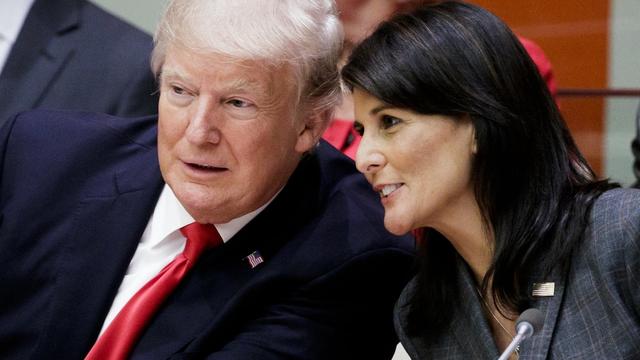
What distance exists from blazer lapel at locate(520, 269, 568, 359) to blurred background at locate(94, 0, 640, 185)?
2.26 meters

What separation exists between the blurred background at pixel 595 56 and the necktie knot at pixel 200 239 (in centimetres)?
212

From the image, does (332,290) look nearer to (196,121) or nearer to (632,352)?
(196,121)

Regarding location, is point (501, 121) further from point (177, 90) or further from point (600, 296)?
point (177, 90)

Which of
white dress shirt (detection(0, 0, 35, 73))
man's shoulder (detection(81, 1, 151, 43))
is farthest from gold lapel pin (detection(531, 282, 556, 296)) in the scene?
white dress shirt (detection(0, 0, 35, 73))

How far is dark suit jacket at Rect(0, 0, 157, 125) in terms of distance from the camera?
2736mm

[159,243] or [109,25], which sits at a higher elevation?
[109,25]

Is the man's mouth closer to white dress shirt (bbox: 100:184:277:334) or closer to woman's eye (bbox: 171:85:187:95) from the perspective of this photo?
white dress shirt (bbox: 100:184:277:334)

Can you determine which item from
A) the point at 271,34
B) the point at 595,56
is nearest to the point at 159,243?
the point at 271,34

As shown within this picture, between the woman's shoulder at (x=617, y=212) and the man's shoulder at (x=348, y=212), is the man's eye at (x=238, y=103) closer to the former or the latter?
the man's shoulder at (x=348, y=212)

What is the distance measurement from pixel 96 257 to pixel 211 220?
0.76 feet

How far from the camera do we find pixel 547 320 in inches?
76.3

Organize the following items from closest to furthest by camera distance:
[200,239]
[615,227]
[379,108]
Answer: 1. [615,227]
2. [379,108]
3. [200,239]

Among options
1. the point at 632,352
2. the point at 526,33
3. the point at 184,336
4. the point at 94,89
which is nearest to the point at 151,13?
the point at 526,33

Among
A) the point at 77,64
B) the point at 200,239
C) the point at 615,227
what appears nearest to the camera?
the point at 615,227
